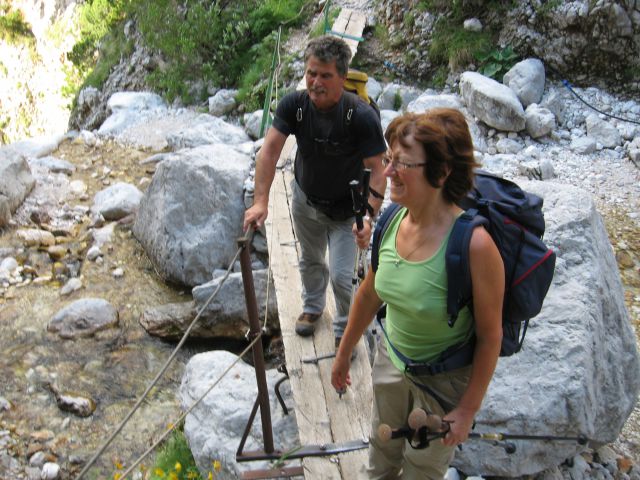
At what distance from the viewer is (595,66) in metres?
9.65

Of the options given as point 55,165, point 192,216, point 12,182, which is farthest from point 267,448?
point 55,165

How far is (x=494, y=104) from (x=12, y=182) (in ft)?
22.3

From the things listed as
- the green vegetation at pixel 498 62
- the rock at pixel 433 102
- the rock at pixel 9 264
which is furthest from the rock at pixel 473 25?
the rock at pixel 9 264

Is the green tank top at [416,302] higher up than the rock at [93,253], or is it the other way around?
the green tank top at [416,302]

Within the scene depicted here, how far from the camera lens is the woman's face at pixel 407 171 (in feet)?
7.21

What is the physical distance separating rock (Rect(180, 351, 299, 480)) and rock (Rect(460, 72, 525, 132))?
564 centimetres

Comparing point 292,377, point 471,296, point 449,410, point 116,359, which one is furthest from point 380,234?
point 116,359

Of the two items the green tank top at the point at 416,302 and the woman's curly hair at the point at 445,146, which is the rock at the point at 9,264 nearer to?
the green tank top at the point at 416,302

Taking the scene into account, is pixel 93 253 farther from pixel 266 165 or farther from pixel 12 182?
pixel 266 165

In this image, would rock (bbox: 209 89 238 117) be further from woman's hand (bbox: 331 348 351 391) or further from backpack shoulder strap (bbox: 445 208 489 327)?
backpack shoulder strap (bbox: 445 208 489 327)

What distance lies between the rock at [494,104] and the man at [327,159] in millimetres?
5524

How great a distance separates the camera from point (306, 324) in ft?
14.4

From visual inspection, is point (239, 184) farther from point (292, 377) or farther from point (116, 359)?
point (292, 377)

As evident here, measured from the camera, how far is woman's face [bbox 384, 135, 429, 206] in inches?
86.5
